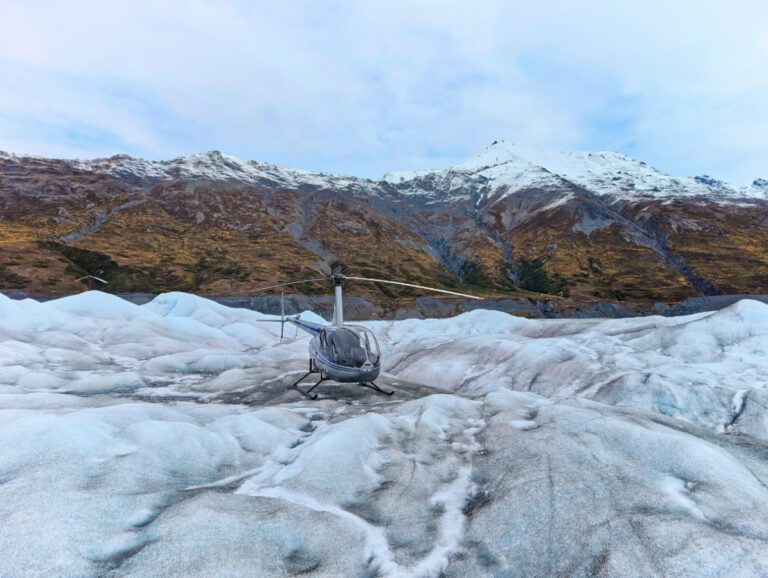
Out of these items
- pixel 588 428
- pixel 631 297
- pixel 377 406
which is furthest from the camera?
pixel 631 297

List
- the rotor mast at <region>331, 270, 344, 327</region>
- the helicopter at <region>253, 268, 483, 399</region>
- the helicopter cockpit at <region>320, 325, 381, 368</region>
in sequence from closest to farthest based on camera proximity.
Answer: the helicopter at <region>253, 268, 483, 399</region>
the helicopter cockpit at <region>320, 325, 381, 368</region>
the rotor mast at <region>331, 270, 344, 327</region>

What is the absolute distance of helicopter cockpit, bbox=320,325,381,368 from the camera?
2436 cm

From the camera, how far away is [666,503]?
11.6 m

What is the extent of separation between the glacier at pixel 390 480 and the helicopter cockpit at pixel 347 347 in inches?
105

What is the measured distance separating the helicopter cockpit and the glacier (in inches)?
105

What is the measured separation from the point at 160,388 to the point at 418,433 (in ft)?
64.1

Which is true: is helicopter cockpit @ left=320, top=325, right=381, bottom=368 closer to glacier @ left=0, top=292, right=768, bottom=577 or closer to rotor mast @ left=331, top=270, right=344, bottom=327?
rotor mast @ left=331, top=270, right=344, bottom=327

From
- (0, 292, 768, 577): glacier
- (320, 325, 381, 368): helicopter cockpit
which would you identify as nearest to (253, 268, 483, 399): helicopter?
(320, 325, 381, 368): helicopter cockpit

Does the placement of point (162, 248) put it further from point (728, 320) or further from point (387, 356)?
point (728, 320)

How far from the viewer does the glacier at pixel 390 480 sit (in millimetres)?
9930

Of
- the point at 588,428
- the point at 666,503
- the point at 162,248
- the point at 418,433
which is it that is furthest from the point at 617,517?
the point at 162,248

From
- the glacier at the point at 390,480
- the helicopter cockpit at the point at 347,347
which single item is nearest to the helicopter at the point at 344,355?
the helicopter cockpit at the point at 347,347

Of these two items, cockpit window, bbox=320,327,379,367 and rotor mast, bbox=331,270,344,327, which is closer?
cockpit window, bbox=320,327,379,367

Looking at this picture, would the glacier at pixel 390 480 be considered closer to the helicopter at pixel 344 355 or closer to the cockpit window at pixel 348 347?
the helicopter at pixel 344 355
